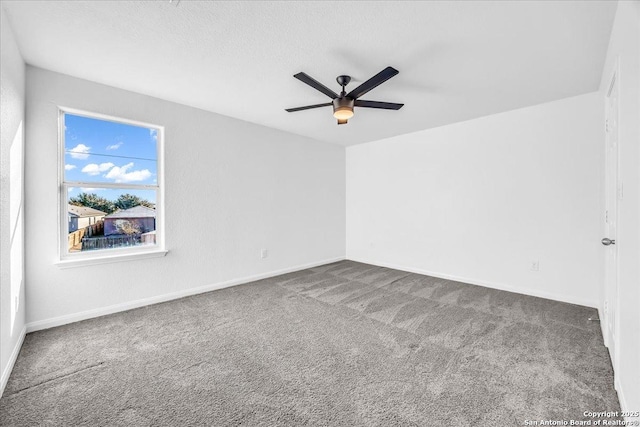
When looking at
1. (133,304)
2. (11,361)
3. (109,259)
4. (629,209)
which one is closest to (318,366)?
(629,209)

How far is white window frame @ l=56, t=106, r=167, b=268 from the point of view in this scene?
2660 millimetres

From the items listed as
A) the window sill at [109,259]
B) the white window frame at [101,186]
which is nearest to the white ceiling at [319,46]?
the white window frame at [101,186]

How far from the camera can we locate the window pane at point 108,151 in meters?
2.75

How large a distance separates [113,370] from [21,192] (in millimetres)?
1702

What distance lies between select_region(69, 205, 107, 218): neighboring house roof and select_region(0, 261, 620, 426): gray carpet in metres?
1.07

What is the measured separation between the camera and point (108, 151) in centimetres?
295

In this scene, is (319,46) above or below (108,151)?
above

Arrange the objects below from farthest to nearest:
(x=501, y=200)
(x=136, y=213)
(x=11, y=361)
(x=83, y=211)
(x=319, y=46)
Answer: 1. (x=501, y=200)
2. (x=136, y=213)
3. (x=83, y=211)
4. (x=319, y=46)
5. (x=11, y=361)

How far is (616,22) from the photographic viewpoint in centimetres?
174

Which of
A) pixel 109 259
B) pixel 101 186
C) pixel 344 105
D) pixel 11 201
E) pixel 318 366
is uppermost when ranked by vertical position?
pixel 344 105

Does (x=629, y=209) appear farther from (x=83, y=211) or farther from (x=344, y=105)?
(x=83, y=211)

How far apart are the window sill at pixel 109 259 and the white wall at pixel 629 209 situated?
12.5ft

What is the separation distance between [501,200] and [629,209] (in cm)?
237

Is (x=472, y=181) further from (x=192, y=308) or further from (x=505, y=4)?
(x=192, y=308)
